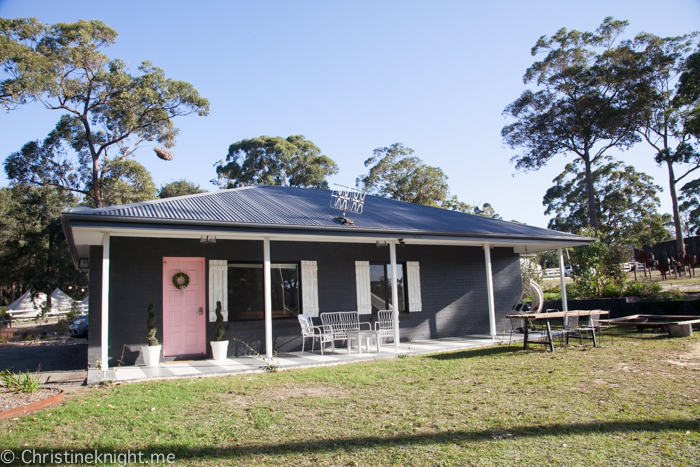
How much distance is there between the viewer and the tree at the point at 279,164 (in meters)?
36.3

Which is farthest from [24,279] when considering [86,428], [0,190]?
[86,428]

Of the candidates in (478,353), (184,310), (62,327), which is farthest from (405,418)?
(62,327)

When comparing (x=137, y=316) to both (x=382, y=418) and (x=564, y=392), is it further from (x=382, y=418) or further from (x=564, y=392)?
(x=564, y=392)

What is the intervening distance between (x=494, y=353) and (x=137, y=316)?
23.5ft

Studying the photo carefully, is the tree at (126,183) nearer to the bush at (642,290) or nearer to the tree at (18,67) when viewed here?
the tree at (18,67)

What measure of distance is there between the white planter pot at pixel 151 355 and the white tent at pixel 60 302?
797 inches

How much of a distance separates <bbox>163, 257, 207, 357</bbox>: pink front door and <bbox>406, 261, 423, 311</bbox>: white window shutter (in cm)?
531

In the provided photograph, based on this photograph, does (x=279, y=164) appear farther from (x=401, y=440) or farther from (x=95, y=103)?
(x=401, y=440)

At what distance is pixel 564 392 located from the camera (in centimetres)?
570

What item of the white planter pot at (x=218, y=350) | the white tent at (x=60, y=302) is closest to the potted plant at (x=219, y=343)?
the white planter pot at (x=218, y=350)

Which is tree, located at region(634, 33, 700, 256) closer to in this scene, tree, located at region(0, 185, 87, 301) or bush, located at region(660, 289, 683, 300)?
bush, located at region(660, 289, 683, 300)

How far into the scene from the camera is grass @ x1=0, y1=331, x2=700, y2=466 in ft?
12.6

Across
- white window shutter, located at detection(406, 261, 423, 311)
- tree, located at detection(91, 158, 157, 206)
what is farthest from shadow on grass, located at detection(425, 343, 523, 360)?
tree, located at detection(91, 158, 157, 206)

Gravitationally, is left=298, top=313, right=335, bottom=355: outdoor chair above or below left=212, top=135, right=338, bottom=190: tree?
below
